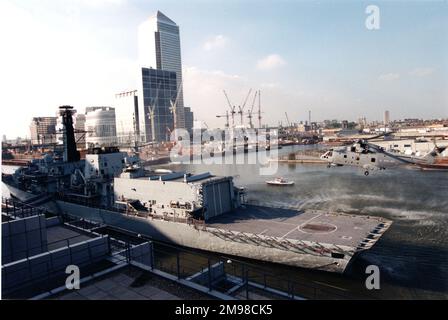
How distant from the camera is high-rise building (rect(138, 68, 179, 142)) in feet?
561

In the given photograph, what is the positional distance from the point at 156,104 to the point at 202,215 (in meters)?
157

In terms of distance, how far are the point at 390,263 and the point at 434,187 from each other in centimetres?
3070

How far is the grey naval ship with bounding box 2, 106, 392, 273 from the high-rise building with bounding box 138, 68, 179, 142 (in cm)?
13250

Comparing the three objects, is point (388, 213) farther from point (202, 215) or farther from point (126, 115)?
point (126, 115)

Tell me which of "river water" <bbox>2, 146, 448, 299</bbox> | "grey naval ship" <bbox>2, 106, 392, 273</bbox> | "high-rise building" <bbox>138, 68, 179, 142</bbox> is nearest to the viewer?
"river water" <bbox>2, 146, 448, 299</bbox>

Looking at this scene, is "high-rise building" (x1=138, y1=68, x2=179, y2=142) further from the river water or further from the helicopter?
the helicopter

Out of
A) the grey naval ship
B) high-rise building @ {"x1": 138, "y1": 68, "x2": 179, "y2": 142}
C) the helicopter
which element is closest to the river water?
the grey naval ship

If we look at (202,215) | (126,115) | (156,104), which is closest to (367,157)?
(202,215)

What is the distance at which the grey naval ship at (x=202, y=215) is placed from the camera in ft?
73.1

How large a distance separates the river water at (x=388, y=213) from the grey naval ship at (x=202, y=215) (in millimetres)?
1812

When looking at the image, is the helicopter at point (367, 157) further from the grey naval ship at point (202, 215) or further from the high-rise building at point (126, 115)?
the high-rise building at point (126, 115)

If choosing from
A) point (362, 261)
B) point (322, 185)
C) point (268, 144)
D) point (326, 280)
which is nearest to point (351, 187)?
point (322, 185)

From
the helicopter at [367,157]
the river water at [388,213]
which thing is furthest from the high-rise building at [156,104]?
the helicopter at [367,157]
